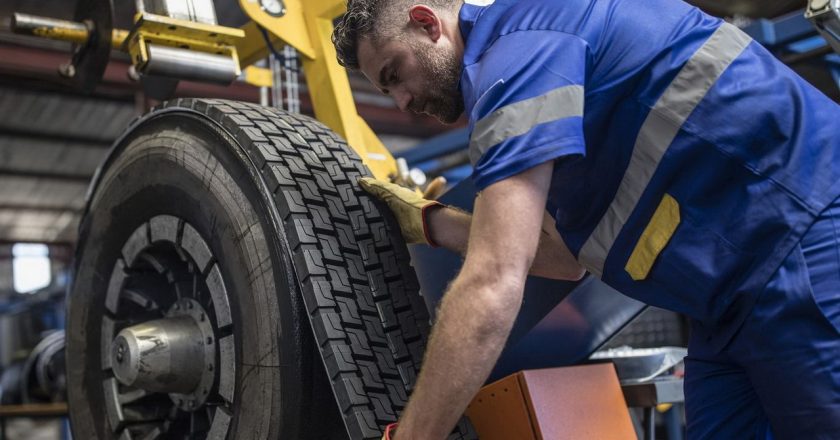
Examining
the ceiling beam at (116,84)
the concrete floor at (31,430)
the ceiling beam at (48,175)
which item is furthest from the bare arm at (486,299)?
the ceiling beam at (48,175)

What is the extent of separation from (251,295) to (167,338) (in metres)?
0.26

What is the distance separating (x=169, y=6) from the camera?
1995 millimetres

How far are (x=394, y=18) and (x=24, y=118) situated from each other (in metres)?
11.5

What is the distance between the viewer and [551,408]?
5.17ft

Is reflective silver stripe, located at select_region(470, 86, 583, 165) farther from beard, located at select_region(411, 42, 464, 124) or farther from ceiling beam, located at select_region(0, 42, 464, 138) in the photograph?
ceiling beam, located at select_region(0, 42, 464, 138)

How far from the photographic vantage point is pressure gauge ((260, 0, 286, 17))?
2305mm

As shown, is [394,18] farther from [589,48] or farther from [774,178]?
[774,178]

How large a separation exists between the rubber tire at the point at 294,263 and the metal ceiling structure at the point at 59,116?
4.51 meters

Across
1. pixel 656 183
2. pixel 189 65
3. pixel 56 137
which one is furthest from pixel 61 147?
pixel 656 183

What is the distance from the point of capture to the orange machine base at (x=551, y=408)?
155cm

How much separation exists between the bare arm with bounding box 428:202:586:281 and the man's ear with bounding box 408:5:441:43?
42 cm

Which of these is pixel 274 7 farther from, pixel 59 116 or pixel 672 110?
pixel 59 116

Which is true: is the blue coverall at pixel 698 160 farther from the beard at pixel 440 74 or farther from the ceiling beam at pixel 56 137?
the ceiling beam at pixel 56 137

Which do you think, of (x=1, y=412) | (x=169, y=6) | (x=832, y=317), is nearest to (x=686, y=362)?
(x=832, y=317)
